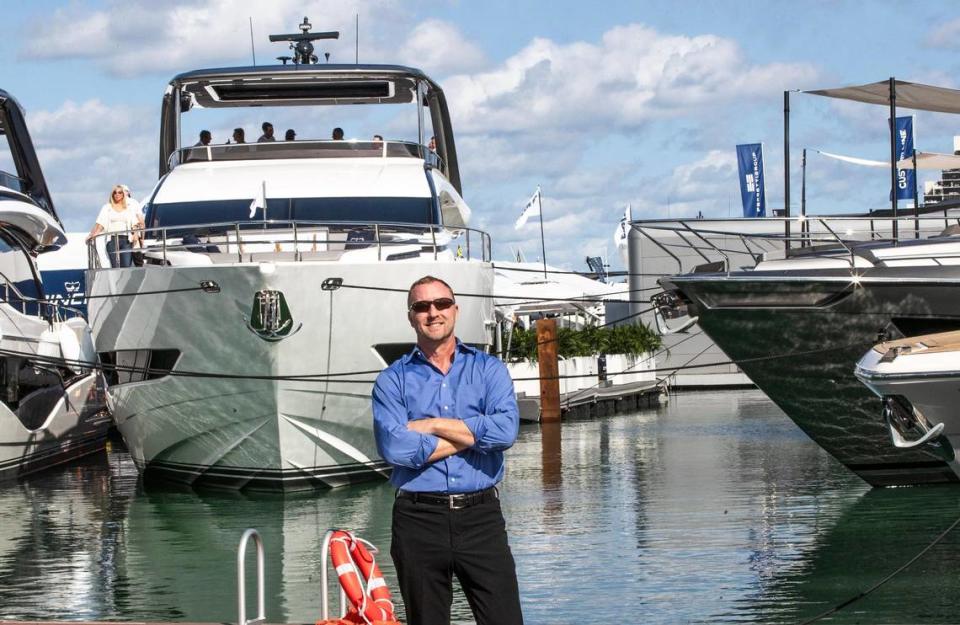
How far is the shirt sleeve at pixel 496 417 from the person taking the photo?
18.4 feet

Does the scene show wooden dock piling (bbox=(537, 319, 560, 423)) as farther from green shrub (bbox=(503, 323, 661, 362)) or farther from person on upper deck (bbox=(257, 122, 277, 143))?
person on upper deck (bbox=(257, 122, 277, 143))

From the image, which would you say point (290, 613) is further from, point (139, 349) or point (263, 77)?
point (263, 77)

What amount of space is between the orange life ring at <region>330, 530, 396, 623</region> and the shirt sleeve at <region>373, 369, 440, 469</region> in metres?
0.60

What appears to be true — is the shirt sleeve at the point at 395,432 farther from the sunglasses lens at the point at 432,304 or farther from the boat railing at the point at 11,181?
the boat railing at the point at 11,181

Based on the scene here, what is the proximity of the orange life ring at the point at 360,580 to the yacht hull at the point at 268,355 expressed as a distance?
9.93 m

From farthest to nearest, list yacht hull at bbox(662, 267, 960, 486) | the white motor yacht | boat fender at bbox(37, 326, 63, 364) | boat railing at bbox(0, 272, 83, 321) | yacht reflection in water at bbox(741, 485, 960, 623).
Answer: boat fender at bbox(37, 326, 63, 364), boat railing at bbox(0, 272, 83, 321), yacht hull at bbox(662, 267, 960, 486), the white motor yacht, yacht reflection in water at bbox(741, 485, 960, 623)

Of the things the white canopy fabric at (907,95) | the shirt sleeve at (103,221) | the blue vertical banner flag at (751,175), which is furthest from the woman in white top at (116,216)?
the blue vertical banner flag at (751,175)

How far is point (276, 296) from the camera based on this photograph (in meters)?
15.9

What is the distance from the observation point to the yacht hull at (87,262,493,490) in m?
16.0

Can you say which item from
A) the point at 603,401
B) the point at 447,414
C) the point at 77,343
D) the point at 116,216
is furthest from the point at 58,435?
the point at 447,414

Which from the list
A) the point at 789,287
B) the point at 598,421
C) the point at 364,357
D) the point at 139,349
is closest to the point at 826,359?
the point at 789,287

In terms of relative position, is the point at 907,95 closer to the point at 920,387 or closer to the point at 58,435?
the point at 920,387

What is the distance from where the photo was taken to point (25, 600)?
35.9 ft

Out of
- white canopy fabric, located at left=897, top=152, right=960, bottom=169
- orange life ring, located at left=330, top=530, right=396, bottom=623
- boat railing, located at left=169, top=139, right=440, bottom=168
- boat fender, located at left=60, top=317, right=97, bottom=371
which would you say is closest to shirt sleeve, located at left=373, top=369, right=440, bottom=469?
orange life ring, located at left=330, top=530, right=396, bottom=623
